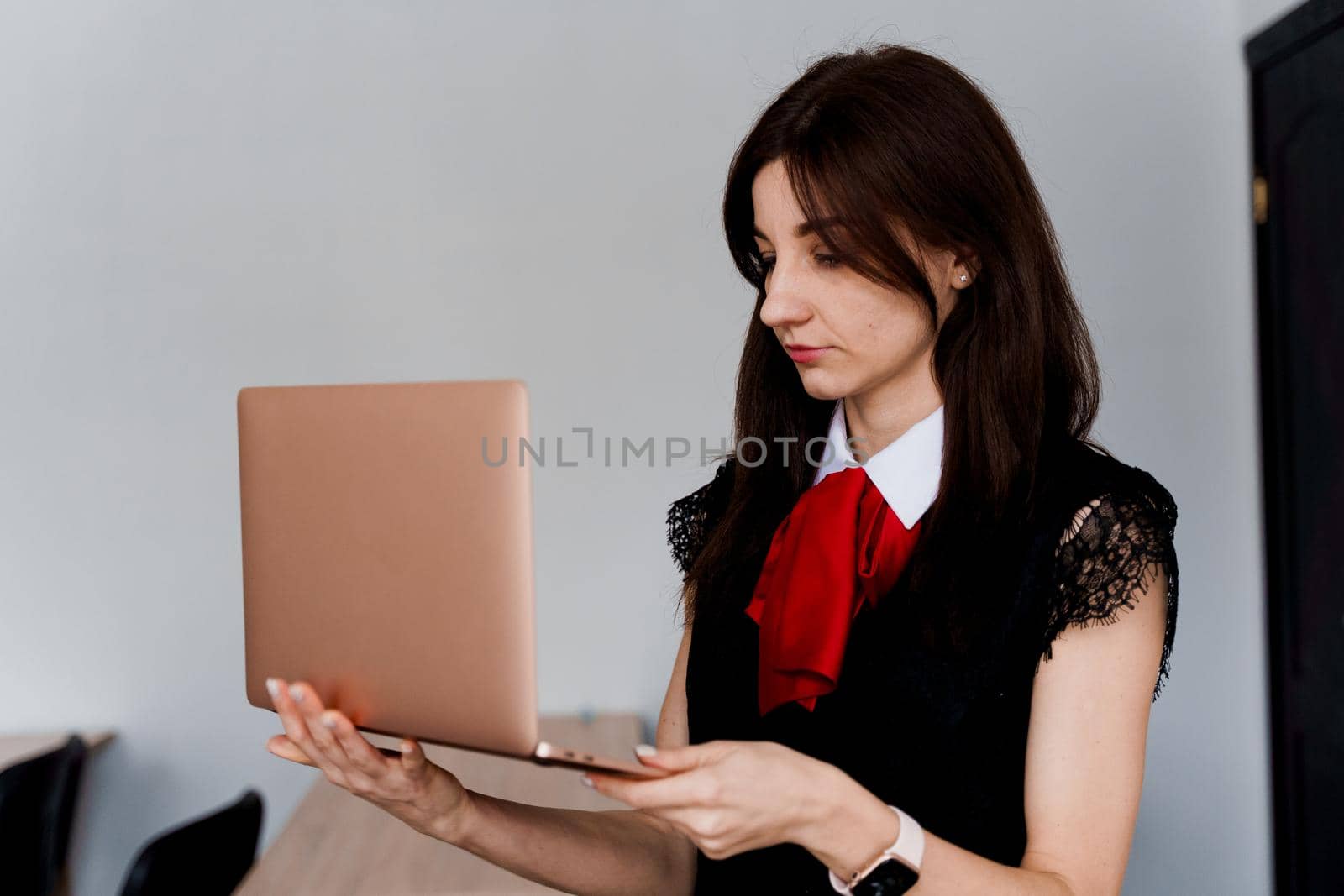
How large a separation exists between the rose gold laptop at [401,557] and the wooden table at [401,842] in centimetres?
66

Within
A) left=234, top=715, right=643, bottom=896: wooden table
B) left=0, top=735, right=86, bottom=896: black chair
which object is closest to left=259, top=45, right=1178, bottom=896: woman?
left=234, top=715, right=643, bottom=896: wooden table

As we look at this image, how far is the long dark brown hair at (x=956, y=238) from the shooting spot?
101cm

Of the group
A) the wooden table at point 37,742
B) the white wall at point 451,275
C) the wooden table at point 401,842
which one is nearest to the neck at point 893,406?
the wooden table at point 401,842

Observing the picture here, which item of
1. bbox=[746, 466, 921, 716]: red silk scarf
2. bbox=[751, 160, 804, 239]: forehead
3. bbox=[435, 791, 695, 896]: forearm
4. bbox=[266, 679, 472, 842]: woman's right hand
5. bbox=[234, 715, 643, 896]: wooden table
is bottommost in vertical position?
bbox=[234, 715, 643, 896]: wooden table

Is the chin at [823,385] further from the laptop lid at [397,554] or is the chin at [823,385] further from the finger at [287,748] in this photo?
the finger at [287,748]

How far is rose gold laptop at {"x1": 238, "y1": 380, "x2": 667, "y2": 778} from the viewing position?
0.79 meters

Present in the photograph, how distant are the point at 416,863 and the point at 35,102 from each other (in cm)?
182

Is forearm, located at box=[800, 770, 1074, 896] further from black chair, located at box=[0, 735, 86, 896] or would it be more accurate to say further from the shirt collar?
black chair, located at box=[0, 735, 86, 896]

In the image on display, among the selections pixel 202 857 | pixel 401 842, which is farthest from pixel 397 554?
pixel 401 842

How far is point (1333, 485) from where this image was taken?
7.39 feet

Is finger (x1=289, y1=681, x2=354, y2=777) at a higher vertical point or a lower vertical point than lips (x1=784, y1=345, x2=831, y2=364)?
lower

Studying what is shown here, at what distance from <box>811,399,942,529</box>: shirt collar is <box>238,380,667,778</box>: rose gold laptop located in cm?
41

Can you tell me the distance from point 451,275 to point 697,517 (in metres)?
1.31

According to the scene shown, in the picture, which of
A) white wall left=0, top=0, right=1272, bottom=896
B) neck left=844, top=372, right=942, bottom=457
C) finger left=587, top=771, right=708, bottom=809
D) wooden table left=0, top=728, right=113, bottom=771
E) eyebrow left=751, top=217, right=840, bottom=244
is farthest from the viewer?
white wall left=0, top=0, right=1272, bottom=896
